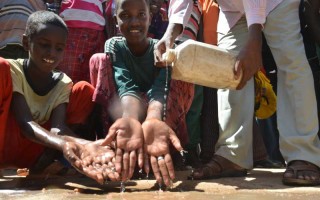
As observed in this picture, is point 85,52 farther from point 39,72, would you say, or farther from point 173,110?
point 173,110

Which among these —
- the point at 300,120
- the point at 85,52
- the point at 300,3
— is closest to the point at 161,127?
the point at 300,120

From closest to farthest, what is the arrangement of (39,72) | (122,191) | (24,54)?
1. (122,191)
2. (39,72)
3. (24,54)

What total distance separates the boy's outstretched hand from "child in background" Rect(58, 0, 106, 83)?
1669 mm

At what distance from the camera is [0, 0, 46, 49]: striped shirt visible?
4.50 metres

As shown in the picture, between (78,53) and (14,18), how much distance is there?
58 centimetres

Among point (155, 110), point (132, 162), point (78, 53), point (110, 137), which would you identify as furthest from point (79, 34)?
point (132, 162)

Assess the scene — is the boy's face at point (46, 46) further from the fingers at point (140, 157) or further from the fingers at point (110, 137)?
the fingers at point (140, 157)

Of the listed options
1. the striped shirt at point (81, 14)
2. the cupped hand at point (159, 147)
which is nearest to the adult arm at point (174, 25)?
the cupped hand at point (159, 147)

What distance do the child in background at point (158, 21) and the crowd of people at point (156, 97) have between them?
0.87 m

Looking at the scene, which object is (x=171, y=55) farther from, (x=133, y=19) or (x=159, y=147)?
(x=133, y=19)

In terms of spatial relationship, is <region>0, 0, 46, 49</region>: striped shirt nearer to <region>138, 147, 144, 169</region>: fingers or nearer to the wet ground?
the wet ground

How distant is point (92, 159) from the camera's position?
3041 millimetres

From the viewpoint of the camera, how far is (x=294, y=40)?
11.4 feet

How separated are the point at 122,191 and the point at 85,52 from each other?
2.01 metres
